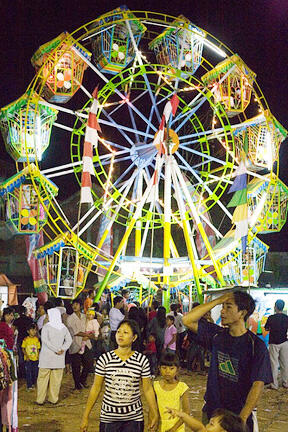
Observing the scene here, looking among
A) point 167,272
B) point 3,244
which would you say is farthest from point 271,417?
point 3,244

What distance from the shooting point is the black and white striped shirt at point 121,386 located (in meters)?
5.10

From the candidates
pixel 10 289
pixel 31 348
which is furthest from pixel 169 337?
pixel 10 289

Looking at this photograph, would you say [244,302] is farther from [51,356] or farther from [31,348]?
[31,348]

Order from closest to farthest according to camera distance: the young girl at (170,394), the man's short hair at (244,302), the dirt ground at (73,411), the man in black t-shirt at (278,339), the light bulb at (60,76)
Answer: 1. the man's short hair at (244,302)
2. the young girl at (170,394)
3. the dirt ground at (73,411)
4. the man in black t-shirt at (278,339)
5. the light bulb at (60,76)

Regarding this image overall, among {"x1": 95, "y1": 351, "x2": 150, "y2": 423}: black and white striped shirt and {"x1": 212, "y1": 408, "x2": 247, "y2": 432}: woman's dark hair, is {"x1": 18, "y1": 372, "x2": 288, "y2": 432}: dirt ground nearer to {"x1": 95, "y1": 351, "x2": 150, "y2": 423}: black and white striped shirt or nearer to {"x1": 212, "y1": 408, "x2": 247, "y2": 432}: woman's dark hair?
{"x1": 95, "y1": 351, "x2": 150, "y2": 423}: black and white striped shirt

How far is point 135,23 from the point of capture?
20969 mm

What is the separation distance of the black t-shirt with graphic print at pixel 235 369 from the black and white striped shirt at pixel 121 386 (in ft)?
2.25

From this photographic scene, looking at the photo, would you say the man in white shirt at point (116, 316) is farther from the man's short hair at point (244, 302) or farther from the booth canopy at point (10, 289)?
the booth canopy at point (10, 289)

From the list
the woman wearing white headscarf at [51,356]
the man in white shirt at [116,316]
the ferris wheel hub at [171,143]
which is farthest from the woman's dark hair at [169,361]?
the ferris wheel hub at [171,143]

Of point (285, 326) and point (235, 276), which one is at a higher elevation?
point (235, 276)

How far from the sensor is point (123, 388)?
16.8ft

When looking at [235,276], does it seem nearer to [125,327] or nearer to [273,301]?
[273,301]

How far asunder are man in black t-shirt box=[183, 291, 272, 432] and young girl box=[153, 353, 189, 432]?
0.50 m

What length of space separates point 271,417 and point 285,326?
3.35 meters
